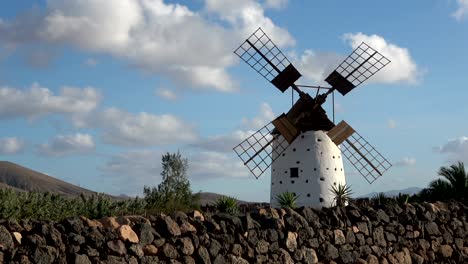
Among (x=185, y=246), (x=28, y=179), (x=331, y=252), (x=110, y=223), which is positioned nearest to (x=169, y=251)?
(x=185, y=246)

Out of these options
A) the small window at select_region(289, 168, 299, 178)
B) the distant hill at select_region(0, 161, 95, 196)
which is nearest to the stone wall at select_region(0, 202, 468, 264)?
the small window at select_region(289, 168, 299, 178)

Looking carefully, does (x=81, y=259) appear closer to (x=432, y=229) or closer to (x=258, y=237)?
(x=258, y=237)

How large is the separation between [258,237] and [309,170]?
12.8 metres

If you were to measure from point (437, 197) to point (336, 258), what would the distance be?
999cm

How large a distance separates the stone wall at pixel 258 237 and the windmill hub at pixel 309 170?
764 centimetres

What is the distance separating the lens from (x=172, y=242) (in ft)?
36.8

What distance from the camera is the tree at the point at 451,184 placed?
2288cm

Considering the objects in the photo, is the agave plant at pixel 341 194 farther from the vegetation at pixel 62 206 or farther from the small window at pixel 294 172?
the vegetation at pixel 62 206

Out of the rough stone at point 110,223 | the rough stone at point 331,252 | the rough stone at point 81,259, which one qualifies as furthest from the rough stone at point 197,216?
the rough stone at point 331,252

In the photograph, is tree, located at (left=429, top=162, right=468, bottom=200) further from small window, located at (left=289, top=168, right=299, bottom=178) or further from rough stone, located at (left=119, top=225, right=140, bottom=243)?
rough stone, located at (left=119, top=225, right=140, bottom=243)

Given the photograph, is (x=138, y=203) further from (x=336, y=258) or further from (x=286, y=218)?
(x=336, y=258)

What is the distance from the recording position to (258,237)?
12523mm

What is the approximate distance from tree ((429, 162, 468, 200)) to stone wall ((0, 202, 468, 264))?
5.08 metres

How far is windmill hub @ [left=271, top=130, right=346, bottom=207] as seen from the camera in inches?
983
